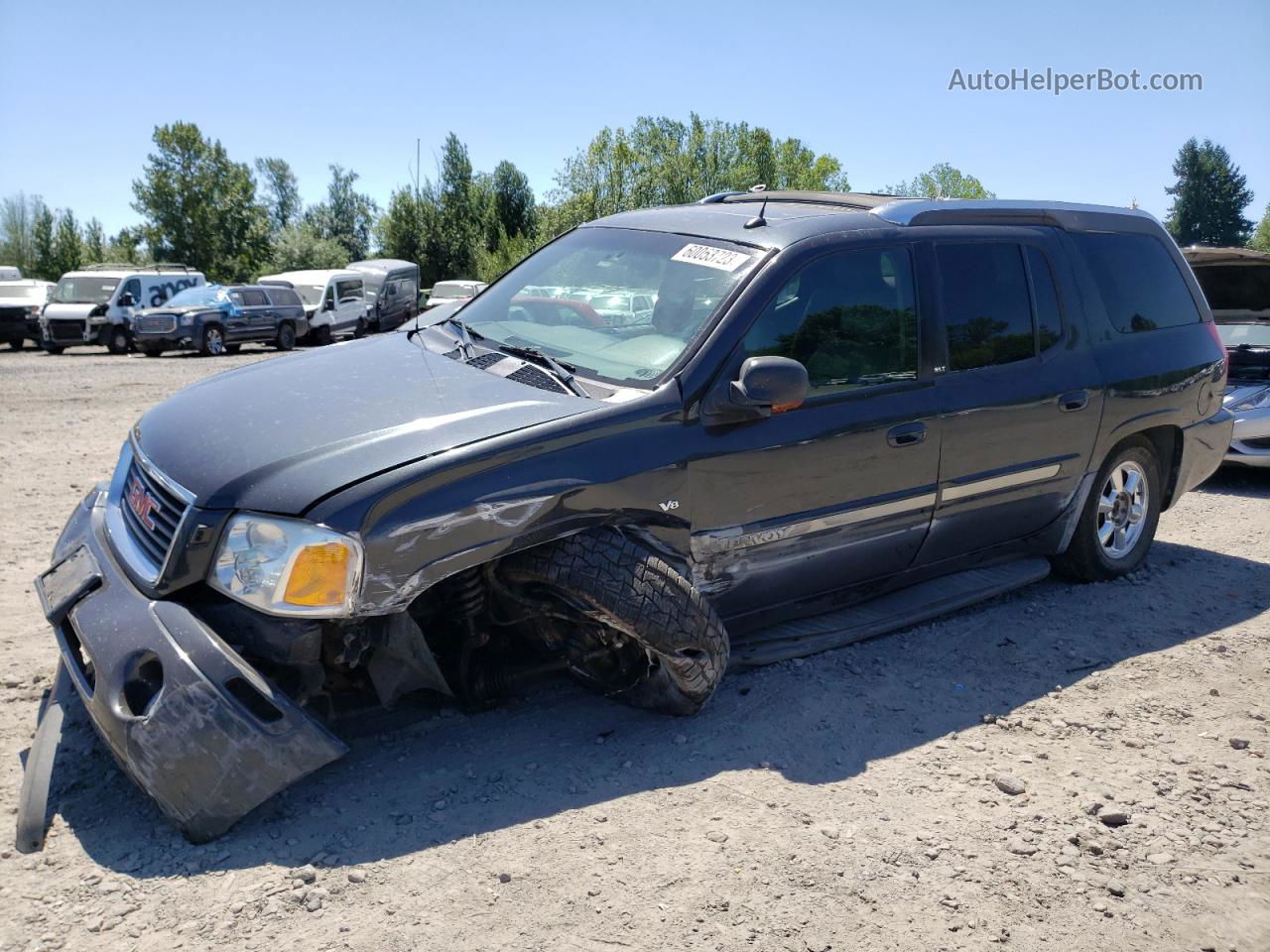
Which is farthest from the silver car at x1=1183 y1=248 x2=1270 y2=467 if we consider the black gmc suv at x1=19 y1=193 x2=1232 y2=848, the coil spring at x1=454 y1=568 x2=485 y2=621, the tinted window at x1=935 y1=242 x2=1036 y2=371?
the coil spring at x1=454 y1=568 x2=485 y2=621

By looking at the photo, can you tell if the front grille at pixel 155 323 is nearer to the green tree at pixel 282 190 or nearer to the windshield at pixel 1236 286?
the windshield at pixel 1236 286

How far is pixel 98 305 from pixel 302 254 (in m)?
38.8

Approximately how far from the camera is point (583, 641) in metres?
3.51

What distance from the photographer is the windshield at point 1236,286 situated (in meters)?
8.74

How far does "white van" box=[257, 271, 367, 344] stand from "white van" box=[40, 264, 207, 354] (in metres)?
2.62

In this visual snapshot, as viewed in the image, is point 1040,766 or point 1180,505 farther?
point 1180,505

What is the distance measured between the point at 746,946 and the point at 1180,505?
20.3 feet

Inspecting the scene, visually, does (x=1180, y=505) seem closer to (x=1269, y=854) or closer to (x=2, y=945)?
(x=1269, y=854)

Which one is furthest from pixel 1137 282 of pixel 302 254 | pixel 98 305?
pixel 302 254

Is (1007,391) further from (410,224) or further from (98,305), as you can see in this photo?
(410,224)

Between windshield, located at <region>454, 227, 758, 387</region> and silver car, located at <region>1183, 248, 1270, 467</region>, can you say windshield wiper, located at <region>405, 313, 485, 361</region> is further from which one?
silver car, located at <region>1183, 248, 1270, 467</region>

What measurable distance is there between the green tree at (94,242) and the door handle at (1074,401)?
219 ft

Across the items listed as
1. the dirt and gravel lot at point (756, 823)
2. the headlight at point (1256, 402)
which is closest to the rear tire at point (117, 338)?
the dirt and gravel lot at point (756, 823)

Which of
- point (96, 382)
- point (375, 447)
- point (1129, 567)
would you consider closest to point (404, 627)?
point (375, 447)
